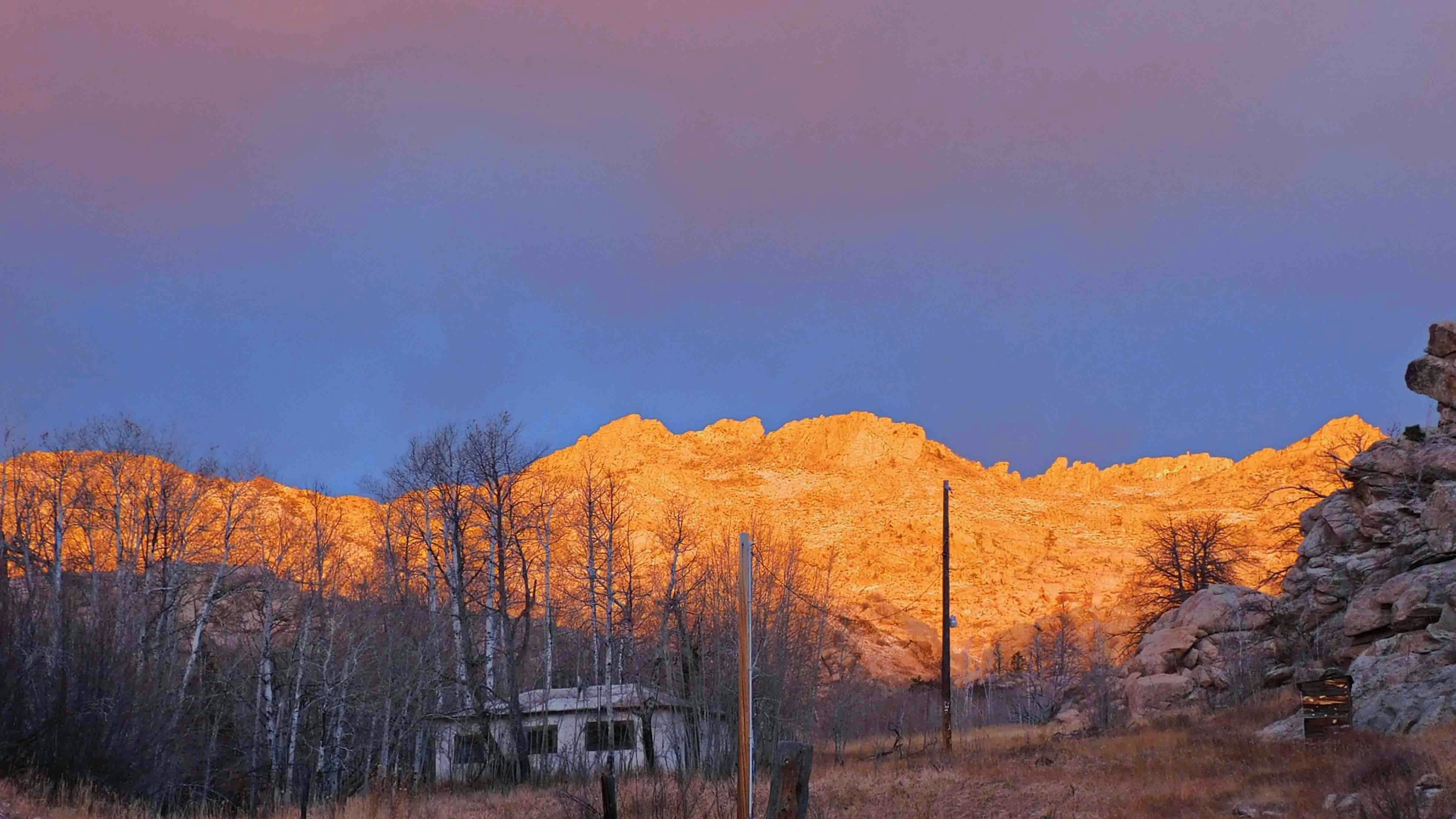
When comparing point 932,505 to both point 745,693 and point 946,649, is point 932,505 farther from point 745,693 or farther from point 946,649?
point 745,693

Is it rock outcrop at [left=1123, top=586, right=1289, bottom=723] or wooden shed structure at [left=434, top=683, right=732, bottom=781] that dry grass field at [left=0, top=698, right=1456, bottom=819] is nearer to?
wooden shed structure at [left=434, top=683, right=732, bottom=781]

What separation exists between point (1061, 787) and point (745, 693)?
1320 cm

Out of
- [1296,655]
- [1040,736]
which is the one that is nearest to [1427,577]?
[1296,655]

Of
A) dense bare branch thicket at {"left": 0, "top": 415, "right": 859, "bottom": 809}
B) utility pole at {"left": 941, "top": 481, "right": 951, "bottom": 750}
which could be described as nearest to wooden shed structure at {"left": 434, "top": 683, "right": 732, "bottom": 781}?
dense bare branch thicket at {"left": 0, "top": 415, "right": 859, "bottom": 809}

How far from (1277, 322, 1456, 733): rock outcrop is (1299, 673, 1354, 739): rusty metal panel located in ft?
→ 1.98

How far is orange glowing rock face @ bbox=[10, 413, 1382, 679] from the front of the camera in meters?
87.8

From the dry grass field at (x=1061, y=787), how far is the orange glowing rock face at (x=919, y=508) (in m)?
28.3

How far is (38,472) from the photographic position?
3675 cm

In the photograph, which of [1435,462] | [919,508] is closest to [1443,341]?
[1435,462]

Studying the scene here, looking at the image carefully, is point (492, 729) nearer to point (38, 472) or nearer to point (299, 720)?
point (299, 720)

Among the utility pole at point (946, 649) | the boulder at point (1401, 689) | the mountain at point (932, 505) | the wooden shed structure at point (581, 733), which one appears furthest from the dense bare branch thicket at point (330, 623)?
the mountain at point (932, 505)

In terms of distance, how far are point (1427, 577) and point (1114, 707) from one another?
16.9 m

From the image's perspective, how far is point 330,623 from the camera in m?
35.4

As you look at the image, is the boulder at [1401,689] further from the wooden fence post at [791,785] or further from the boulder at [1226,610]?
the boulder at [1226,610]
